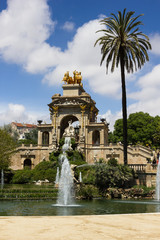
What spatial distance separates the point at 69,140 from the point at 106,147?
23.1 ft

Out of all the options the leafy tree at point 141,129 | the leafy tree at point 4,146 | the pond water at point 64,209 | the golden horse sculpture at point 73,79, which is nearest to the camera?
the pond water at point 64,209

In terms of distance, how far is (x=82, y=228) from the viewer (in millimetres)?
7645

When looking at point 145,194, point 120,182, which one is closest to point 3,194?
point 120,182

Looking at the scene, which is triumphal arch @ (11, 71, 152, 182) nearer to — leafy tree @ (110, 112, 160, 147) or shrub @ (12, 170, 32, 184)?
shrub @ (12, 170, 32, 184)

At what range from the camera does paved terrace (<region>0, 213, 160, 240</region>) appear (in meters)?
6.71

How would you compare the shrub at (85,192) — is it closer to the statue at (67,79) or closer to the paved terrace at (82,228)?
the paved terrace at (82,228)

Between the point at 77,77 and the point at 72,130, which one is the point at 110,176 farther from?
the point at 77,77

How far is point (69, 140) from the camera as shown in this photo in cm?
4862

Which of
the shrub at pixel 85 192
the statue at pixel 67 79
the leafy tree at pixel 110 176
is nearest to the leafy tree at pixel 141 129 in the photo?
the statue at pixel 67 79

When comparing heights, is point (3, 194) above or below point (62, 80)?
below

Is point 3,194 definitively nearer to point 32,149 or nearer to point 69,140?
point 69,140

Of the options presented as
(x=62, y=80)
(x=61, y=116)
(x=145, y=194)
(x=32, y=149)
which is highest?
(x=62, y=80)

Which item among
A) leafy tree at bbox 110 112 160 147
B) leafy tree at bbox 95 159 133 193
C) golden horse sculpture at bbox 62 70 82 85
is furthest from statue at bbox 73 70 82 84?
leafy tree at bbox 95 159 133 193

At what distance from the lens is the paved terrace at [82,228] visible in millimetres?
6711
